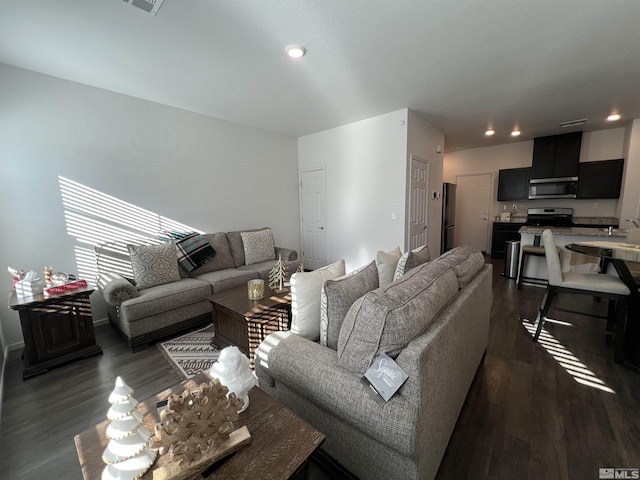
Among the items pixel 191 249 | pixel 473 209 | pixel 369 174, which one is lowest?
pixel 191 249

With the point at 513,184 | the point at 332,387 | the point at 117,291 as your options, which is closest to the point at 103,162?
the point at 117,291

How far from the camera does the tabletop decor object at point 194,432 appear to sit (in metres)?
0.77

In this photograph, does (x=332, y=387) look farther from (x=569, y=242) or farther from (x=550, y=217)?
(x=550, y=217)

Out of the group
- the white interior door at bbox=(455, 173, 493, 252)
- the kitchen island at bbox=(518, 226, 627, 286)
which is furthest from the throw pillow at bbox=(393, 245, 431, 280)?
the white interior door at bbox=(455, 173, 493, 252)

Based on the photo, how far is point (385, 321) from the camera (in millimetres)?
1036

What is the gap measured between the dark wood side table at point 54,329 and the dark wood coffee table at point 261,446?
183 cm

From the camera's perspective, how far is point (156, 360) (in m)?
2.35

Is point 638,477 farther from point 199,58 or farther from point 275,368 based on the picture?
point 199,58

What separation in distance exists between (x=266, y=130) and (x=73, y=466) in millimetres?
4477

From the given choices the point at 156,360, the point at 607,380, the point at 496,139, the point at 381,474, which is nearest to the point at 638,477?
the point at 607,380

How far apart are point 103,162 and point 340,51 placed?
2.78 metres

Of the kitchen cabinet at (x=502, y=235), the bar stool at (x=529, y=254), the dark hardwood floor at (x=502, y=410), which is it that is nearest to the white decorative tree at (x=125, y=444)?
the dark hardwood floor at (x=502, y=410)

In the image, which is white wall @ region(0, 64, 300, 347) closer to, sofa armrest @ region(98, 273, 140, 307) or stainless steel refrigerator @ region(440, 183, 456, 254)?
sofa armrest @ region(98, 273, 140, 307)

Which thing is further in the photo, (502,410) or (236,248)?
(236,248)
